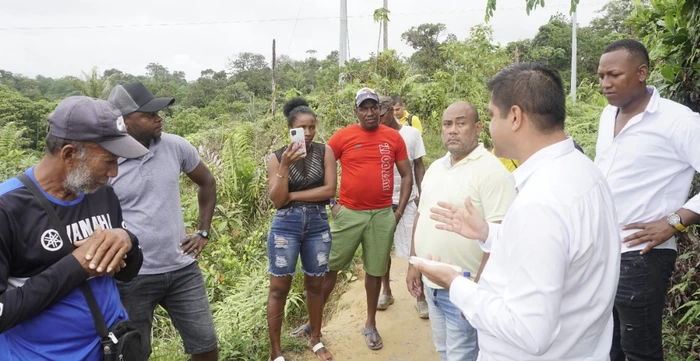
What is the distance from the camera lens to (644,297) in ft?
8.33

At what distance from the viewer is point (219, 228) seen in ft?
23.3

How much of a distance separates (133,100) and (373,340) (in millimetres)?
2584

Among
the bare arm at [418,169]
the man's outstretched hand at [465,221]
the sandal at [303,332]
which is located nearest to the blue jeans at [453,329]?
the man's outstretched hand at [465,221]

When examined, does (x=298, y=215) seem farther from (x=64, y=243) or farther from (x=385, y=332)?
(x=64, y=243)

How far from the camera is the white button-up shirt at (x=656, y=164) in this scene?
250 cm

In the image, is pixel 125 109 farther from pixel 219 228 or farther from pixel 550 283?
pixel 219 228

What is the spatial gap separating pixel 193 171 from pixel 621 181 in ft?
8.42

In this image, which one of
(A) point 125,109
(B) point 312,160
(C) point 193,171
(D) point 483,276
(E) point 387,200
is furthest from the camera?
(E) point 387,200

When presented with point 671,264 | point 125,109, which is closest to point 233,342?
point 125,109

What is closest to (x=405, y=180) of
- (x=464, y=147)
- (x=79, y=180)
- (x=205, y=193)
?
(x=464, y=147)

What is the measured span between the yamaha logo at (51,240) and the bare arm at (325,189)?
1.88 m

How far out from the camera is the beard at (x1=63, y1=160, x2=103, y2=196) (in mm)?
1879

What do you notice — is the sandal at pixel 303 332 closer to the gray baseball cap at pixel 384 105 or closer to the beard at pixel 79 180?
the gray baseball cap at pixel 384 105

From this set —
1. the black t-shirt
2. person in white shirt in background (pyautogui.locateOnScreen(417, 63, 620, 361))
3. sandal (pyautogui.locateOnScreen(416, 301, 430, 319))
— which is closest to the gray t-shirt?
the black t-shirt
